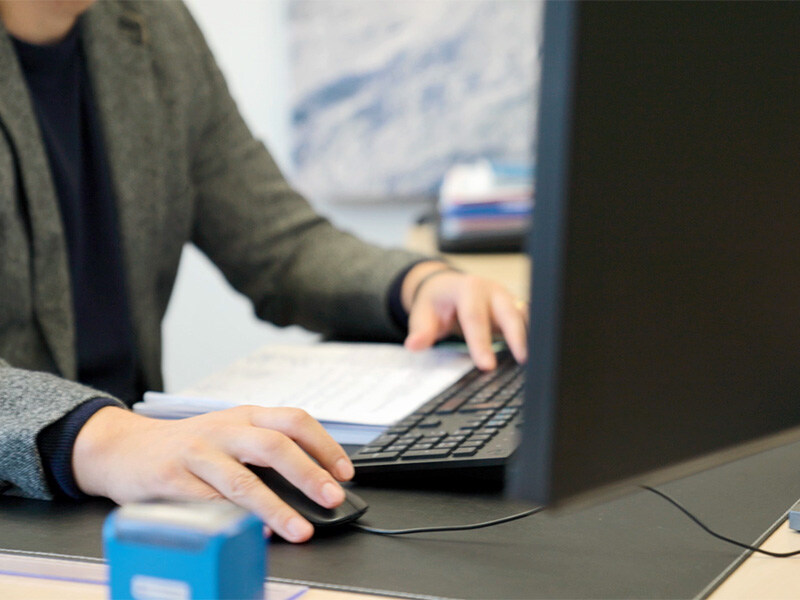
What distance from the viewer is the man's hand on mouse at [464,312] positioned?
3.06 feet

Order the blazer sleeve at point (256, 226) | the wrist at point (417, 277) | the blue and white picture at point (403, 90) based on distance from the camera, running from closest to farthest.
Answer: the wrist at point (417, 277)
the blazer sleeve at point (256, 226)
the blue and white picture at point (403, 90)

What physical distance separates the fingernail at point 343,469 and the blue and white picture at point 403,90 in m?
1.92

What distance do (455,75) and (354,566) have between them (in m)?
2.09

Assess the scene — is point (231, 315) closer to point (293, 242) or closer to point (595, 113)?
point (293, 242)

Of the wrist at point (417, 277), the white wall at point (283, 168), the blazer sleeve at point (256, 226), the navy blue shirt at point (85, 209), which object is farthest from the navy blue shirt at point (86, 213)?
the white wall at point (283, 168)

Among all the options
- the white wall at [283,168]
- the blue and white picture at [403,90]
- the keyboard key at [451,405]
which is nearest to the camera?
the keyboard key at [451,405]

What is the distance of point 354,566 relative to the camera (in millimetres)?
511

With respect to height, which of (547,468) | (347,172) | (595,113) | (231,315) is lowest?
(231,315)

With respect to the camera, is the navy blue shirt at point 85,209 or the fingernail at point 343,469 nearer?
the fingernail at point 343,469

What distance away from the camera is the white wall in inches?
102

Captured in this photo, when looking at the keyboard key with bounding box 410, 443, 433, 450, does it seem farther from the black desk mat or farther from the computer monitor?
the computer monitor

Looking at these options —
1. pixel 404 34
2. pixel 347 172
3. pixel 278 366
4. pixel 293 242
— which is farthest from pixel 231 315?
pixel 278 366

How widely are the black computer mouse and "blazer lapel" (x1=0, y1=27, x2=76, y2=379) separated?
1.58ft

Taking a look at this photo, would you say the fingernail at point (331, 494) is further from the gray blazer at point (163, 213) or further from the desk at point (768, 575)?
the gray blazer at point (163, 213)
